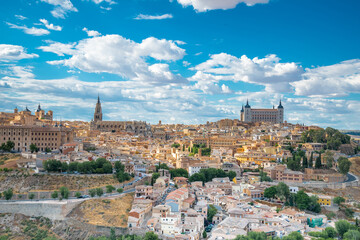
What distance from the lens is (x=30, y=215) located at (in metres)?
37.2

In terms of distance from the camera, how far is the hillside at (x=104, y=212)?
1436 inches

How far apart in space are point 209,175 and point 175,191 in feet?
39.9

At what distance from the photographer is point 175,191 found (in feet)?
136

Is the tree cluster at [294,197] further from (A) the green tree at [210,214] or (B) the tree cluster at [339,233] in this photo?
(A) the green tree at [210,214]

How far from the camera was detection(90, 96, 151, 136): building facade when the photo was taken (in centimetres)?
10219

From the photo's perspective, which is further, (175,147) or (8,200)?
(175,147)

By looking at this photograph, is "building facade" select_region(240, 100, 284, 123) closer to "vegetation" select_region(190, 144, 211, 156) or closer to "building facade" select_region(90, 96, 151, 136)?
"building facade" select_region(90, 96, 151, 136)

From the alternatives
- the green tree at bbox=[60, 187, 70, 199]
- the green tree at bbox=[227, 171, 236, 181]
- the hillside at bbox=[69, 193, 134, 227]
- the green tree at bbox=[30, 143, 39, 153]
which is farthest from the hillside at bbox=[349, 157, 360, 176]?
the green tree at bbox=[30, 143, 39, 153]

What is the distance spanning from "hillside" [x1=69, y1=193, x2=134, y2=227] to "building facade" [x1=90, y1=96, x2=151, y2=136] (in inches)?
2464

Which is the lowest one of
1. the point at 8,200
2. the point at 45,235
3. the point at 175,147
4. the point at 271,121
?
the point at 45,235

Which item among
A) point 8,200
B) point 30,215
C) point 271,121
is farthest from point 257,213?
point 271,121

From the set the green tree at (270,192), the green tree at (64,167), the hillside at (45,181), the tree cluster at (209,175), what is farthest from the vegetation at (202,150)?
the green tree at (64,167)

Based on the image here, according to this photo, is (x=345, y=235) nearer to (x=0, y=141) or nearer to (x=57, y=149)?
(x=57, y=149)

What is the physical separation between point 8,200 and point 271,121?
3545 inches
